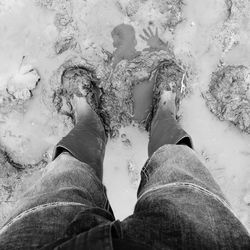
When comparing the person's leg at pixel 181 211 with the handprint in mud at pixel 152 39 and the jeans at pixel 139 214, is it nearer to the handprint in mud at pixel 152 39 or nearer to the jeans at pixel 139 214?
the jeans at pixel 139 214

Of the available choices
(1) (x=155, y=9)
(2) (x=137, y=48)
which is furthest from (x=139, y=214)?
(1) (x=155, y=9)

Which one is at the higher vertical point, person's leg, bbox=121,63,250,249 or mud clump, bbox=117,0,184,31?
mud clump, bbox=117,0,184,31

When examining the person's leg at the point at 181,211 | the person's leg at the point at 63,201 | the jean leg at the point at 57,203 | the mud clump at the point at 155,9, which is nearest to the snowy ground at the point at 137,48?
the mud clump at the point at 155,9

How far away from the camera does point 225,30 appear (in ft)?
7.24

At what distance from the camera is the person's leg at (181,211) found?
0.92 metres

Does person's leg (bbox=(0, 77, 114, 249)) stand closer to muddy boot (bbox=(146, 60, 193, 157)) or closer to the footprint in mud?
muddy boot (bbox=(146, 60, 193, 157))

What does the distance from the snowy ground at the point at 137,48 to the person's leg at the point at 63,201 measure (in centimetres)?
48

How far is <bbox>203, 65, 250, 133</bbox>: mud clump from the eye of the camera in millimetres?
2193

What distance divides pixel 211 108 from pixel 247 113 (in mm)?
248

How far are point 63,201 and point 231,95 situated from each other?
1.51 meters

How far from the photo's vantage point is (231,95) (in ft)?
7.27

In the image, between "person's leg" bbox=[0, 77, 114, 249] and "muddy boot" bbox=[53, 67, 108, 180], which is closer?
"person's leg" bbox=[0, 77, 114, 249]

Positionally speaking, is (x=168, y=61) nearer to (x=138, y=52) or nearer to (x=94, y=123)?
(x=138, y=52)

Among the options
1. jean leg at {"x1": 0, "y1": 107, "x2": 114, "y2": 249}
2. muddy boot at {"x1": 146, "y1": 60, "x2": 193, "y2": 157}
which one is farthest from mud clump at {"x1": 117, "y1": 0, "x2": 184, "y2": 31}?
jean leg at {"x1": 0, "y1": 107, "x2": 114, "y2": 249}
